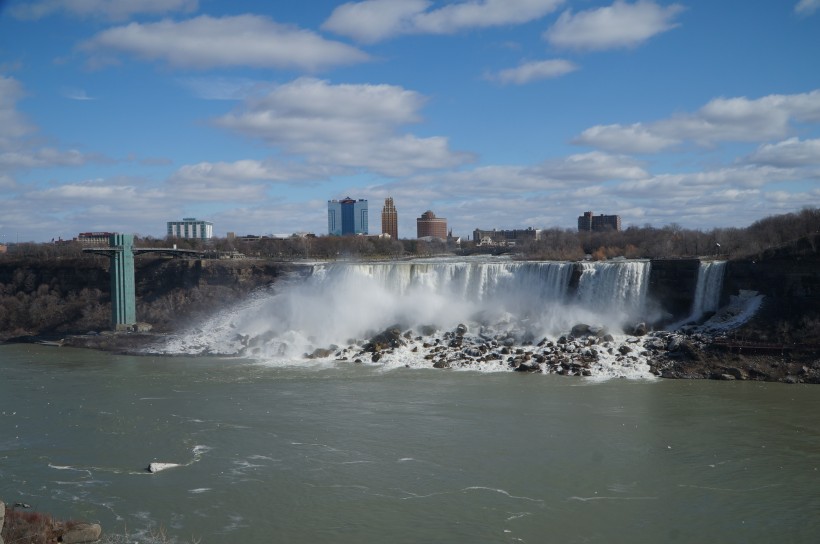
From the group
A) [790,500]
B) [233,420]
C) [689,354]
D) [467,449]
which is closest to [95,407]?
[233,420]

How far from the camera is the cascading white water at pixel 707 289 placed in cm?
2594

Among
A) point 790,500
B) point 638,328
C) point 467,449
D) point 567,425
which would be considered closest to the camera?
point 790,500

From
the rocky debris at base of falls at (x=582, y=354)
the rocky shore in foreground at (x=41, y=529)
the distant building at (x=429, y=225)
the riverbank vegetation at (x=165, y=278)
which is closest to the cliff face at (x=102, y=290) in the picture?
the riverbank vegetation at (x=165, y=278)

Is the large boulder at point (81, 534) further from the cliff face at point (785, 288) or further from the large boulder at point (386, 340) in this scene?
the cliff face at point (785, 288)

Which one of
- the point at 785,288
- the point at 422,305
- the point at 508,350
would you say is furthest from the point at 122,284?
the point at 785,288

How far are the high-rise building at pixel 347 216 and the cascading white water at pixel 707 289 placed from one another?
95.7m

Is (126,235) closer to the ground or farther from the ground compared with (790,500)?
farther from the ground

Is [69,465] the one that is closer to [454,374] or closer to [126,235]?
[454,374]

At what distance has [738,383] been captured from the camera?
20.2m

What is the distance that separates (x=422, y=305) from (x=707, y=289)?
1118cm

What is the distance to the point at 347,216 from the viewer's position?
397 ft

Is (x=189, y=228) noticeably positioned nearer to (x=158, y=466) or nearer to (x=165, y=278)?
(x=165, y=278)

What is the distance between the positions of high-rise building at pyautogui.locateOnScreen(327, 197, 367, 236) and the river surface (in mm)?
100016

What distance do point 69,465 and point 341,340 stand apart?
625 inches
